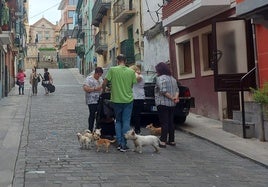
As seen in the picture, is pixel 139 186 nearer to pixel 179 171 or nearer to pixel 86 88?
pixel 179 171

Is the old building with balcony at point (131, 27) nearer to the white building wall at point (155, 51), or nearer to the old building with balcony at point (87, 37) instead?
the white building wall at point (155, 51)

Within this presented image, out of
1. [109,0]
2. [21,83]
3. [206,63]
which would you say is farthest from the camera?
[109,0]

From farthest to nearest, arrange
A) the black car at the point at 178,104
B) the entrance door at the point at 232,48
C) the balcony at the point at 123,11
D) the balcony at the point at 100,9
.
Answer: the balcony at the point at 100,9 → the balcony at the point at 123,11 → the entrance door at the point at 232,48 → the black car at the point at 178,104

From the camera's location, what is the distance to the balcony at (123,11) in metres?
26.1

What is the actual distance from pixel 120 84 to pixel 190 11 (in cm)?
621

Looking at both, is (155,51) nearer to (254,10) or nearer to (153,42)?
(153,42)

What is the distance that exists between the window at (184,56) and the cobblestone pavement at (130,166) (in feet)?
21.1

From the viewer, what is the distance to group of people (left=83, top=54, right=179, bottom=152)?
8.45 m

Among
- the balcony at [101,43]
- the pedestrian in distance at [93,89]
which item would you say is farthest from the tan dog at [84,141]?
the balcony at [101,43]

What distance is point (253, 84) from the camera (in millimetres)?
11391

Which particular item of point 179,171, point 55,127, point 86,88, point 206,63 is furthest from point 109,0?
point 179,171

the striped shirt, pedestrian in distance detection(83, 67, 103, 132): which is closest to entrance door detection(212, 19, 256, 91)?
the striped shirt

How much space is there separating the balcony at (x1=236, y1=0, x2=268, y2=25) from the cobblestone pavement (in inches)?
118

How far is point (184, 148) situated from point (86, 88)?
2.36 m
